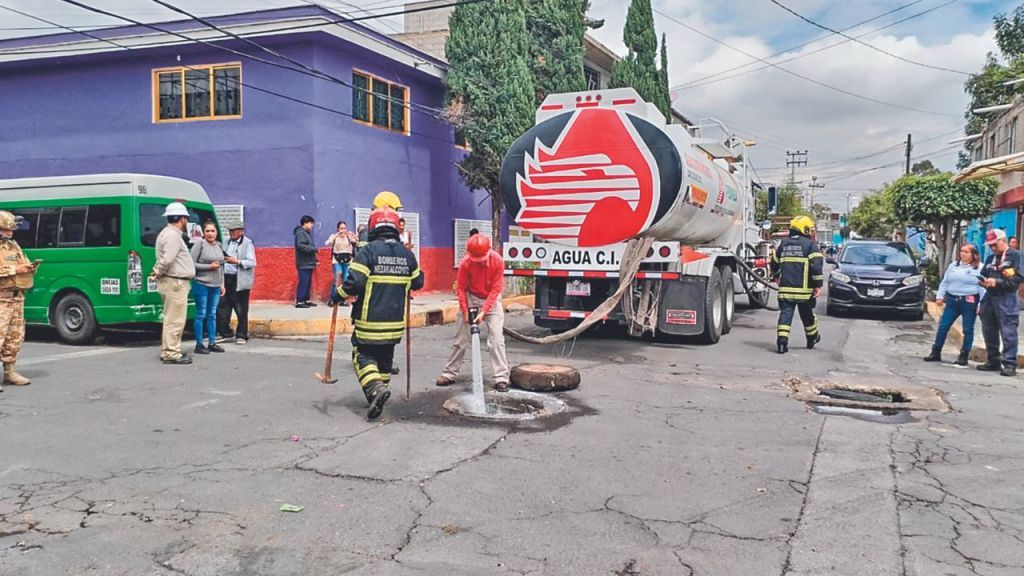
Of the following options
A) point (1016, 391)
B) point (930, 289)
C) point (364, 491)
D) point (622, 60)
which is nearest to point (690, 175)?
point (1016, 391)

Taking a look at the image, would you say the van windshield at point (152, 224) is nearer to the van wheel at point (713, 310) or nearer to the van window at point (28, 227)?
the van window at point (28, 227)

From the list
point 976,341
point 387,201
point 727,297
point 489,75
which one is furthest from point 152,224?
point 976,341

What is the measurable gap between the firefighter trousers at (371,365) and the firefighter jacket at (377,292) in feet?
0.23

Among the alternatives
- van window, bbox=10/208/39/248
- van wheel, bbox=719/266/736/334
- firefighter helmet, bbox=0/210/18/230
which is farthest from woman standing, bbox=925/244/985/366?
van window, bbox=10/208/39/248

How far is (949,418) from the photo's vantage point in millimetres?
6324

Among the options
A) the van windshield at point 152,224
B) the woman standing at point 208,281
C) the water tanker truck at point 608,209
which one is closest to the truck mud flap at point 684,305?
the water tanker truck at point 608,209

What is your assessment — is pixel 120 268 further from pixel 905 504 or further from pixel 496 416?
pixel 905 504

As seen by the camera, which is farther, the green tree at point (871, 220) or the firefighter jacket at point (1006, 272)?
the green tree at point (871, 220)

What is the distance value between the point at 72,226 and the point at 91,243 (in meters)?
0.41

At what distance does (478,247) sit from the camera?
7023 millimetres

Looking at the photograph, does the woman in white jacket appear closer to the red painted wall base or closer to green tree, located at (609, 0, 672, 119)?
the red painted wall base

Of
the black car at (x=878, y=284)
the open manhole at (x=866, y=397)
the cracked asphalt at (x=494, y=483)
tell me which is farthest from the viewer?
the black car at (x=878, y=284)

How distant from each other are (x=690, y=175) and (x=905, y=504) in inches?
248

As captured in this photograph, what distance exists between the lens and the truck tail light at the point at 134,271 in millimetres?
9727
